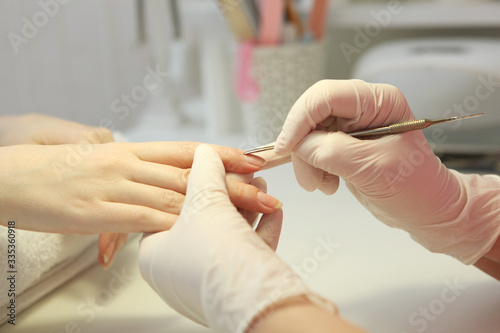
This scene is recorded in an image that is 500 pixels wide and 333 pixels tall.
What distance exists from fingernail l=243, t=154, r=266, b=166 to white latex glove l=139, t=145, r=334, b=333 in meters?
0.08

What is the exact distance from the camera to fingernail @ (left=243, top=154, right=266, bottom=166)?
2.28 ft

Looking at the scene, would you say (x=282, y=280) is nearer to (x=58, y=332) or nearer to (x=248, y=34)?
(x=58, y=332)

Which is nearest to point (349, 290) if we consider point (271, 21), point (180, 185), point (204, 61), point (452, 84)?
point (180, 185)

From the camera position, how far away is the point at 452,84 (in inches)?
41.7

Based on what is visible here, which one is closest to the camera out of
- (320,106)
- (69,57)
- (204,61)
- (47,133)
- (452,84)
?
(320,106)

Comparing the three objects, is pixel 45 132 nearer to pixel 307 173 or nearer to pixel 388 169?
pixel 307 173

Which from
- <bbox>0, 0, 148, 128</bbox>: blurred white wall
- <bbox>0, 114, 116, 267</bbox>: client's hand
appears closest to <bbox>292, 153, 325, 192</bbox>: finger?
<bbox>0, 114, 116, 267</bbox>: client's hand

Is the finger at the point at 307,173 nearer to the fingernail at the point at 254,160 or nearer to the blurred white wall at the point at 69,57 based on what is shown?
the fingernail at the point at 254,160

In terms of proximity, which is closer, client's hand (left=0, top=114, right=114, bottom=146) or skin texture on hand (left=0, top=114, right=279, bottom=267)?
skin texture on hand (left=0, top=114, right=279, bottom=267)

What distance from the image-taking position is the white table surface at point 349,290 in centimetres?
67

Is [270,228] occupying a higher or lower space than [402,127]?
lower

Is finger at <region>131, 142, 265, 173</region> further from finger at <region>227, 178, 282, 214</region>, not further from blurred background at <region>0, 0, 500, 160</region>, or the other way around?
blurred background at <region>0, 0, 500, 160</region>

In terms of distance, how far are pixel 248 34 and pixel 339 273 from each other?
639 mm

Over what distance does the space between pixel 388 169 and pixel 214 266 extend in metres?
0.26
